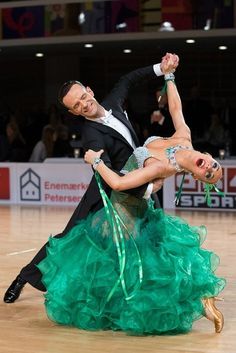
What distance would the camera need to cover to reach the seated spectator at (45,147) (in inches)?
495

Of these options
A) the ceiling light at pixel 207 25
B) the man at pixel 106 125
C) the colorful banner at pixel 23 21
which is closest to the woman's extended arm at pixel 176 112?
the man at pixel 106 125

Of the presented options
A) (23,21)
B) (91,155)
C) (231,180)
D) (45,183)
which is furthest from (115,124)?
(23,21)

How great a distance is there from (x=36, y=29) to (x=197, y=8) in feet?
9.32

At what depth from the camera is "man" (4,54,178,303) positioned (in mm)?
4652

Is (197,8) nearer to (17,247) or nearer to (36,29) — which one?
Answer: (36,29)

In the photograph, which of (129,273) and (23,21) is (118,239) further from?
(23,21)

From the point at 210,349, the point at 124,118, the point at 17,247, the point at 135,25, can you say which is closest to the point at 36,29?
the point at 135,25

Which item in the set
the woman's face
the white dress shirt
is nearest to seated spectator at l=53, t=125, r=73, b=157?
the white dress shirt

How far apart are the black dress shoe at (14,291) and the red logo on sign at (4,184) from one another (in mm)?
6613

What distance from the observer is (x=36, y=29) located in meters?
14.0

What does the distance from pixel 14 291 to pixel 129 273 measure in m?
1.22

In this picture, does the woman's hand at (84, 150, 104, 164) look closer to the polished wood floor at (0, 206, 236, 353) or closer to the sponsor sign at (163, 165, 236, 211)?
the polished wood floor at (0, 206, 236, 353)

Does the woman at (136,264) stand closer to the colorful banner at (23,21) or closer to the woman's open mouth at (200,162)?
the woman's open mouth at (200,162)

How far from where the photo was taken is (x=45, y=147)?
41.4ft
